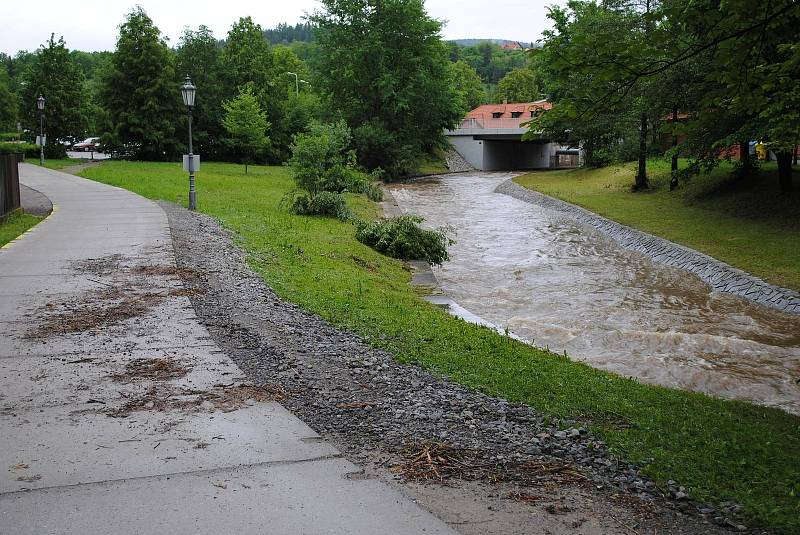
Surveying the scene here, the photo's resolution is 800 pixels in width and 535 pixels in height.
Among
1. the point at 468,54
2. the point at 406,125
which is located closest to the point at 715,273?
the point at 406,125

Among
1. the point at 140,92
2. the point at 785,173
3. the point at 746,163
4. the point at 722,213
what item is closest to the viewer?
the point at 785,173

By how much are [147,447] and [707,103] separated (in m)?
6.11

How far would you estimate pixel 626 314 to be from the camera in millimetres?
13672

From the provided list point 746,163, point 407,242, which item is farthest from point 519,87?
point 407,242

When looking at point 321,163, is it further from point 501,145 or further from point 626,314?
point 501,145

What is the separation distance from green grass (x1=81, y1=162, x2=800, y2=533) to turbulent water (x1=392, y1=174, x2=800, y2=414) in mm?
1906

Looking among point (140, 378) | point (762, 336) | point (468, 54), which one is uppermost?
point (468, 54)

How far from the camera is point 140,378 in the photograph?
6.48 meters

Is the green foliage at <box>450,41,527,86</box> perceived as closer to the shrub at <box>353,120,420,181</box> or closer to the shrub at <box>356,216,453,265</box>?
the shrub at <box>353,120,420,181</box>

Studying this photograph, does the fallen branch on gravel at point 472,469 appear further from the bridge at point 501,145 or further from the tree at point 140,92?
the bridge at point 501,145

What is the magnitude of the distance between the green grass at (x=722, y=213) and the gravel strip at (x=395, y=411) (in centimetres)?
1066

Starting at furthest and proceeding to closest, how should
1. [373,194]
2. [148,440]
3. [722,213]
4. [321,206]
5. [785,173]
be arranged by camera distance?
[373,194]
[722,213]
[785,173]
[321,206]
[148,440]

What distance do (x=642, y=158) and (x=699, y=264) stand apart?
1836 centimetres

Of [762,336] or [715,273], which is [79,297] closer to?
[762,336]
